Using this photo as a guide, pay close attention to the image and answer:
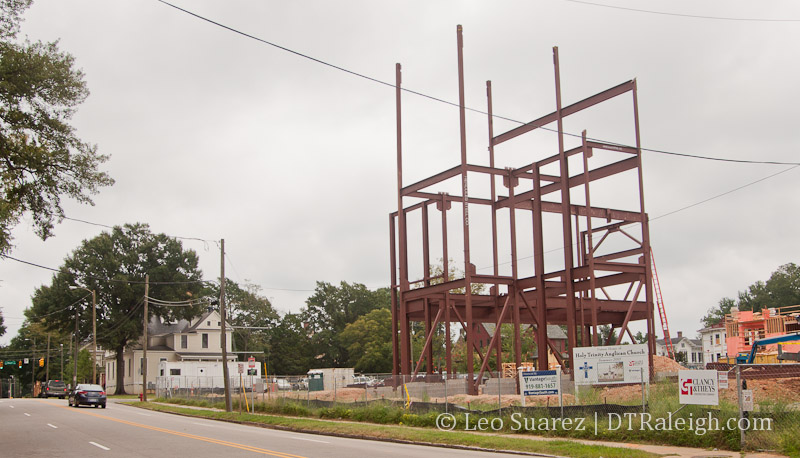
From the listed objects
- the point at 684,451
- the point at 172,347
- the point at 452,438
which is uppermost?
the point at 172,347

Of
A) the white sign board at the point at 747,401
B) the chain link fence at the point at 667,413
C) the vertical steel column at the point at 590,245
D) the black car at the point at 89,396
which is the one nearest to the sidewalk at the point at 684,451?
the chain link fence at the point at 667,413

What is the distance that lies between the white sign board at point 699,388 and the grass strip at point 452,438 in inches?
89.9

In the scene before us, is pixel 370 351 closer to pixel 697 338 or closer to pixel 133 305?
pixel 133 305

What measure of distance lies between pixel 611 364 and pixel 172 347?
71287mm

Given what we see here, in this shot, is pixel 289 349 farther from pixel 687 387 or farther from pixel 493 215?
pixel 687 387

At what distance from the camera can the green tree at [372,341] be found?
291ft

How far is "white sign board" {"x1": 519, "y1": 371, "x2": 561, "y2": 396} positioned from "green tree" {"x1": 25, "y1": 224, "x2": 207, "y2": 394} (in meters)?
61.3

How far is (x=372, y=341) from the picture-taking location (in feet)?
295

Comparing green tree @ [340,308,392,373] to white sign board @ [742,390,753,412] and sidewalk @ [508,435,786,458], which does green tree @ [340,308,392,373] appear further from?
white sign board @ [742,390,753,412]

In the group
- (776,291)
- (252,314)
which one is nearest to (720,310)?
(776,291)

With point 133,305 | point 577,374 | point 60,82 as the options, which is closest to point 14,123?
point 60,82

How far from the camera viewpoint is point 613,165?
1464 inches

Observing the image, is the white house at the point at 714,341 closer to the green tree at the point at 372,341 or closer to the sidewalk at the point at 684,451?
the green tree at the point at 372,341

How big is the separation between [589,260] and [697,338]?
365ft
